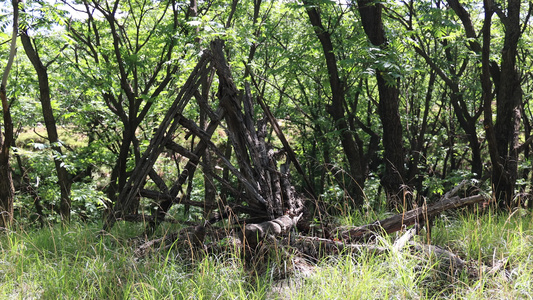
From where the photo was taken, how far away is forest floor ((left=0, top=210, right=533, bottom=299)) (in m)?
2.85

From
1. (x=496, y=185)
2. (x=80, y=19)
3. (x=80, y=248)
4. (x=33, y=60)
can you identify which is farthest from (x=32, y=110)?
(x=496, y=185)

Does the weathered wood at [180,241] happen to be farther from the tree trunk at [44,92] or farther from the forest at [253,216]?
the tree trunk at [44,92]

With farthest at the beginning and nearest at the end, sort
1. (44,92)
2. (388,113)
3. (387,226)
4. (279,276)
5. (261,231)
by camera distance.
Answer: (388,113), (44,92), (387,226), (261,231), (279,276)

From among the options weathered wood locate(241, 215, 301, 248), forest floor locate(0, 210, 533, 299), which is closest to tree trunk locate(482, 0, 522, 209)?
forest floor locate(0, 210, 533, 299)

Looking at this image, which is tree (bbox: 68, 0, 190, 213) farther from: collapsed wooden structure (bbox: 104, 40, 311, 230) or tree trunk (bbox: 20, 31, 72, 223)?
collapsed wooden structure (bbox: 104, 40, 311, 230)

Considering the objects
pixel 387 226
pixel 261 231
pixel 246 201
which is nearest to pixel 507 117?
pixel 387 226

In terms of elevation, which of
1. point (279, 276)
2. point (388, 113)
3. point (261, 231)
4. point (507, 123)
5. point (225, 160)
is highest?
point (388, 113)

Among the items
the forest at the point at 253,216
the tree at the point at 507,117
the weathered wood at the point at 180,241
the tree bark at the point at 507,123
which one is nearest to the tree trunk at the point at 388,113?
the forest at the point at 253,216

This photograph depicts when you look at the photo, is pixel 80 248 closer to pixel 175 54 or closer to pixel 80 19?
pixel 175 54

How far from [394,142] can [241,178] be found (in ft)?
10.0

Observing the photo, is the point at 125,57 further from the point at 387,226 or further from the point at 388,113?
the point at 387,226

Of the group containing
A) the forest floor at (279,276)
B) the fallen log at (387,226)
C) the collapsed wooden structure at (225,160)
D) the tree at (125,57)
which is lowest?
the forest floor at (279,276)

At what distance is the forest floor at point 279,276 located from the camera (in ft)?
9.35

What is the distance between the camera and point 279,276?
10.7 feet
